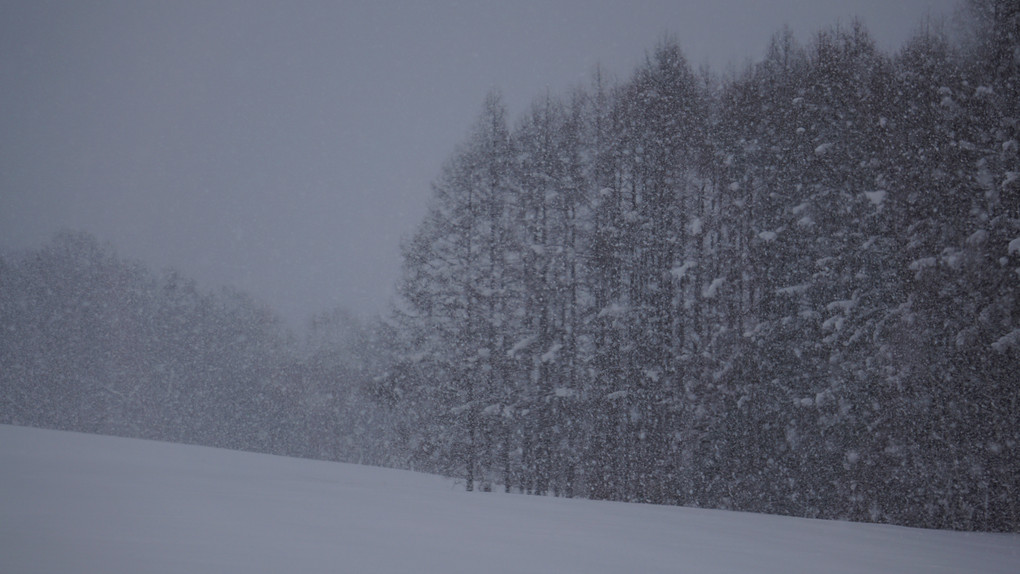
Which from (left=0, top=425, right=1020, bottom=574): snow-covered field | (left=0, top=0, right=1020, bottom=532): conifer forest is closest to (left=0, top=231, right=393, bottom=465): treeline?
(left=0, top=0, right=1020, bottom=532): conifer forest

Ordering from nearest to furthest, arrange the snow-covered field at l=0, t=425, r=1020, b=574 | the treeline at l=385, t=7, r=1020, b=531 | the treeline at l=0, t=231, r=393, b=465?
the snow-covered field at l=0, t=425, r=1020, b=574
the treeline at l=385, t=7, r=1020, b=531
the treeline at l=0, t=231, r=393, b=465

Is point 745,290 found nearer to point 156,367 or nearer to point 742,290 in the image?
point 742,290

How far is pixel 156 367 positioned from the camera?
39.4 meters

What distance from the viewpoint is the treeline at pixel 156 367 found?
37.3m

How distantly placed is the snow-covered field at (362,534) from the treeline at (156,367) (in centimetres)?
2878

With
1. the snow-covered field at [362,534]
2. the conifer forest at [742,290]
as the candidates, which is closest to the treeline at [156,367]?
the conifer forest at [742,290]

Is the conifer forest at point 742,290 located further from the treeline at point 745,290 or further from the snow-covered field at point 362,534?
the snow-covered field at point 362,534

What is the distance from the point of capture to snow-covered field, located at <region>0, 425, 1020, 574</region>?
4.10 m

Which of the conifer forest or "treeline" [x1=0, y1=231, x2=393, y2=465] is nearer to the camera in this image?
the conifer forest

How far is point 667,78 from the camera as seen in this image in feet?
60.4

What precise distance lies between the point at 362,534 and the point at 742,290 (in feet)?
45.7

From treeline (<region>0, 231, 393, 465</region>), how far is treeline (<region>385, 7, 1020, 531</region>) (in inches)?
814

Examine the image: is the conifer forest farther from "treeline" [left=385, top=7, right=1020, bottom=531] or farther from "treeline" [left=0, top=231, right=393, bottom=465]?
"treeline" [left=0, top=231, right=393, bottom=465]

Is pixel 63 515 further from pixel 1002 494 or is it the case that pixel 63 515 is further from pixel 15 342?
pixel 15 342
